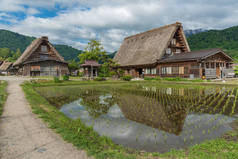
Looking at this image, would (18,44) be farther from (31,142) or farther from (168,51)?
(31,142)

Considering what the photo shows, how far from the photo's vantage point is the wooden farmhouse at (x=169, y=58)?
2312 cm

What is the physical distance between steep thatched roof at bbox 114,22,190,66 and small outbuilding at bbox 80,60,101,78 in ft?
20.4

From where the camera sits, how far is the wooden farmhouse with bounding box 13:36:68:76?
110ft

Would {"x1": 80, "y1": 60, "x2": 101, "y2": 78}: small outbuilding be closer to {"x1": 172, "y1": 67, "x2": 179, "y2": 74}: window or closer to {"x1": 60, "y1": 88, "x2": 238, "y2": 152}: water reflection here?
{"x1": 172, "y1": 67, "x2": 179, "y2": 74}: window

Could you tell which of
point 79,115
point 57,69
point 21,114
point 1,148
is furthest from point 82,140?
point 57,69

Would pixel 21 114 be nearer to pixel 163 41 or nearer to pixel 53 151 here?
pixel 53 151

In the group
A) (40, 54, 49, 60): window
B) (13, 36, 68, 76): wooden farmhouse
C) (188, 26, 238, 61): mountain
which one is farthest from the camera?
(188, 26, 238, 61): mountain

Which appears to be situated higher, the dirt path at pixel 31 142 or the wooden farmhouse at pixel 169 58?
the wooden farmhouse at pixel 169 58

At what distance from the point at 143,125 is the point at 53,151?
9.65 feet

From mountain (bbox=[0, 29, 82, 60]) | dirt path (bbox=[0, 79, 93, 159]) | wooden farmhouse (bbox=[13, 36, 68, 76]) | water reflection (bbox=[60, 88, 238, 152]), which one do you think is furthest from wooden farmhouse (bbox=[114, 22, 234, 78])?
mountain (bbox=[0, 29, 82, 60])

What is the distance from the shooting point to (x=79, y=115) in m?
6.54

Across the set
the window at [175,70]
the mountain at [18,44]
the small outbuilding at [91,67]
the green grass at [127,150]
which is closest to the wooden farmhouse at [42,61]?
the small outbuilding at [91,67]

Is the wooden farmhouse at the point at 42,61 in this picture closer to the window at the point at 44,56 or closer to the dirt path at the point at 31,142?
the window at the point at 44,56

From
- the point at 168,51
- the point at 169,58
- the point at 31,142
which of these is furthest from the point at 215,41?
the point at 31,142
